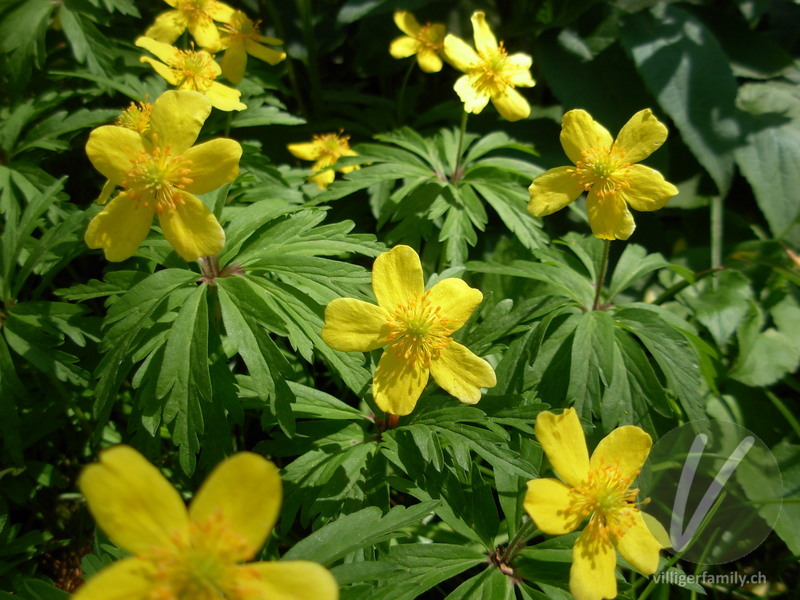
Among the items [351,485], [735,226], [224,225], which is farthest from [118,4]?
[735,226]

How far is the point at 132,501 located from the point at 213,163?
99 cm

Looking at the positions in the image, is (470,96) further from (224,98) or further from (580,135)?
(224,98)

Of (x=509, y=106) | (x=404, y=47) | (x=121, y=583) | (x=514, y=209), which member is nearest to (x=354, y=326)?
(x=121, y=583)

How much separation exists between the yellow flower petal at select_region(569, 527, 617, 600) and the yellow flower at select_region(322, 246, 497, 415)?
1.58 ft

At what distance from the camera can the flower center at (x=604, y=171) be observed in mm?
2086

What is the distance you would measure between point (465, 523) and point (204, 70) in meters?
1.93

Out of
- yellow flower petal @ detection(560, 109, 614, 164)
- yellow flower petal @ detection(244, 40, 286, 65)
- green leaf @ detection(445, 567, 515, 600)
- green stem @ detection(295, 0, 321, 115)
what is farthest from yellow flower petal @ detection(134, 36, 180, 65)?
green leaf @ detection(445, 567, 515, 600)

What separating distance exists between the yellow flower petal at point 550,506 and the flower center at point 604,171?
3.41 ft

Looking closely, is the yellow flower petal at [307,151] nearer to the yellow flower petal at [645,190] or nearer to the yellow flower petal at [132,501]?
the yellow flower petal at [645,190]

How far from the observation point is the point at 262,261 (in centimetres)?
207

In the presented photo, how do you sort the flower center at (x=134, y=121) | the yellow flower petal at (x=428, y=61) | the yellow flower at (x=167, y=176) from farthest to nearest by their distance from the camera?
the yellow flower petal at (x=428, y=61), the flower center at (x=134, y=121), the yellow flower at (x=167, y=176)

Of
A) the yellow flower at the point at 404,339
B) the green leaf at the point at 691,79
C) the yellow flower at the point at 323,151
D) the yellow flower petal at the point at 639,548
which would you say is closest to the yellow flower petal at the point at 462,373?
the yellow flower at the point at 404,339

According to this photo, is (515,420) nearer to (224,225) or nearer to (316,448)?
(316,448)

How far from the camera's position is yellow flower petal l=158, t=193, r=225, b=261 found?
1.74m
